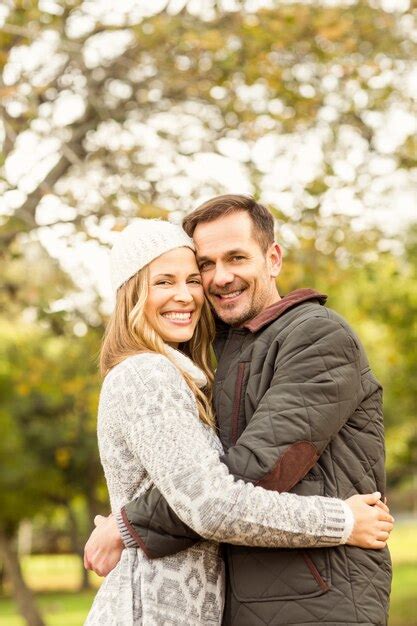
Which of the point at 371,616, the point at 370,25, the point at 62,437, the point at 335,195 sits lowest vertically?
the point at 62,437

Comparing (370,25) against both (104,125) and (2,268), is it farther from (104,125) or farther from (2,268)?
(2,268)

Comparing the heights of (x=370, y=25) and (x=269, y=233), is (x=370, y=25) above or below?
above

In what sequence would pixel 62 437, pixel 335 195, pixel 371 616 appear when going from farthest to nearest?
1. pixel 62 437
2. pixel 335 195
3. pixel 371 616

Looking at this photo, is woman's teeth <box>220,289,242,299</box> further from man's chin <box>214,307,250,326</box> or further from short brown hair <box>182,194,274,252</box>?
short brown hair <box>182,194,274,252</box>

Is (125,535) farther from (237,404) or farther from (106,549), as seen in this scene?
(237,404)

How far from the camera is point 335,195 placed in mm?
8742

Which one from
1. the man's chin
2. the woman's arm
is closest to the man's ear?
the man's chin

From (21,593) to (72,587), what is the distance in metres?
19.0

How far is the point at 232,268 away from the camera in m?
3.80

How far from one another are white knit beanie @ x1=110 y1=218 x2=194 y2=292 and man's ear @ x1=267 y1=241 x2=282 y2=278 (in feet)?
1.18

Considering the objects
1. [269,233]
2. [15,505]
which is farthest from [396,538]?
[269,233]

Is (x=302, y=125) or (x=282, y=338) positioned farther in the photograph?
(x=302, y=125)

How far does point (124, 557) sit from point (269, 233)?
1337 mm

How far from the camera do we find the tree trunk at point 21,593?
97.8 feet
